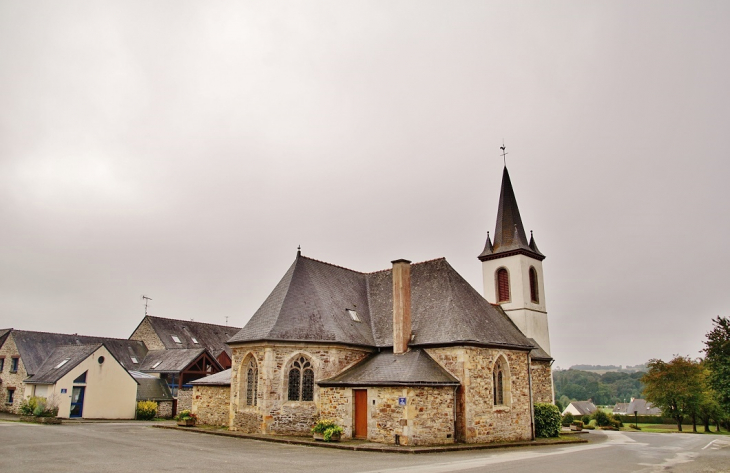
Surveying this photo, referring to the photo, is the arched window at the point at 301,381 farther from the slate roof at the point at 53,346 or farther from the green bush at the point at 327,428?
the slate roof at the point at 53,346

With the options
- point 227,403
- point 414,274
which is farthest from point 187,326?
point 414,274

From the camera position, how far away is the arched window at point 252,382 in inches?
911

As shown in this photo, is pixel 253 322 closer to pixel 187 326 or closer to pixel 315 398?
pixel 315 398

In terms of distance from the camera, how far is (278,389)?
2212 cm

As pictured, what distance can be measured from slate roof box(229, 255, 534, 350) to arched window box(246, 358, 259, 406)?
140 centimetres

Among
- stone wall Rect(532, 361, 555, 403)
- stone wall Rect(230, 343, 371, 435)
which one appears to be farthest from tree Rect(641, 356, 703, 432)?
stone wall Rect(230, 343, 371, 435)

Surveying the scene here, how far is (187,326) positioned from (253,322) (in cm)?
2470

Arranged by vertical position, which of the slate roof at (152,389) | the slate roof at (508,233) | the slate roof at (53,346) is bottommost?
the slate roof at (152,389)

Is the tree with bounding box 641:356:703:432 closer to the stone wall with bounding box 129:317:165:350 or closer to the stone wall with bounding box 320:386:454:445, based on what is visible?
the stone wall with bounding box 320:386:454:445

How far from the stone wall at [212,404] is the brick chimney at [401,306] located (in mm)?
8997

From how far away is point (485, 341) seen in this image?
22.2 m

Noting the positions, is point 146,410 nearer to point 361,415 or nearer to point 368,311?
point 368,311

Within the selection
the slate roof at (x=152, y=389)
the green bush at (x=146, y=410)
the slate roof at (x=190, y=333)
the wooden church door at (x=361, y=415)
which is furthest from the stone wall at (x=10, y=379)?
the wooden church door at (x=361, y=415)

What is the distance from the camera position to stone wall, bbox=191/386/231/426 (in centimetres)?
2538
